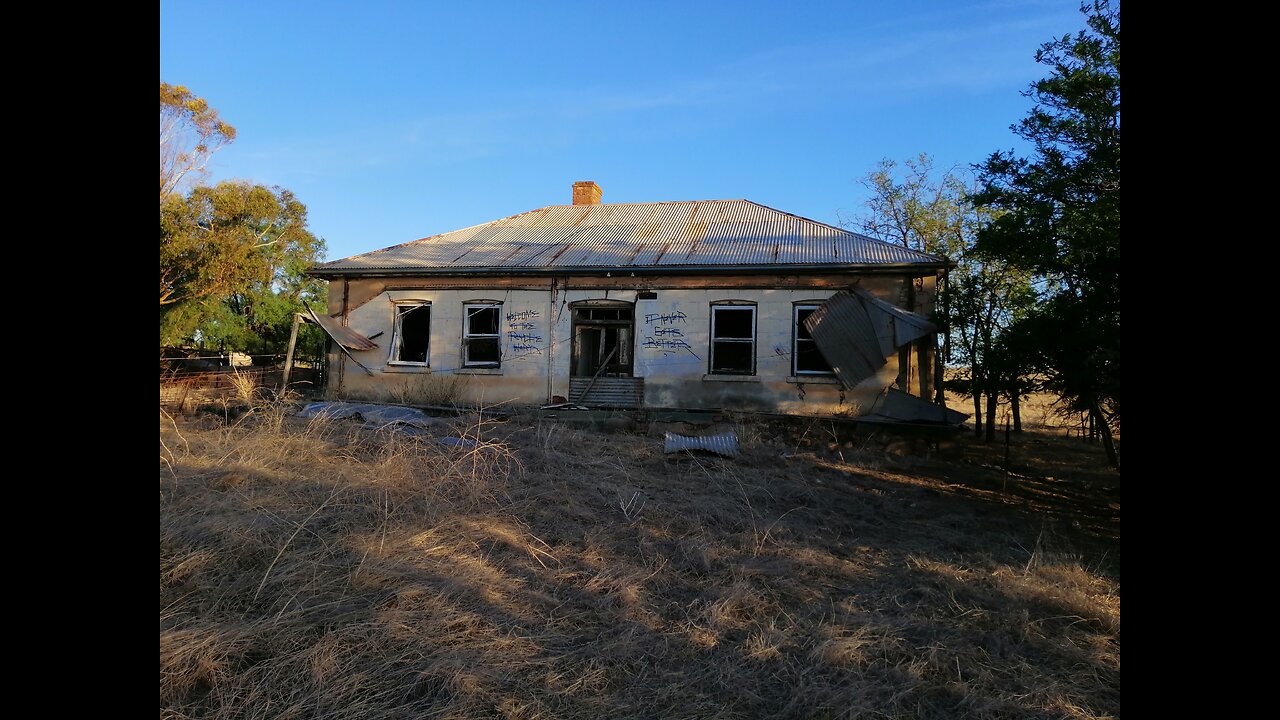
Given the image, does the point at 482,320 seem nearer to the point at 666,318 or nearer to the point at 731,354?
the point at 666,318

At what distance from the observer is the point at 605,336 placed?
50.2ft

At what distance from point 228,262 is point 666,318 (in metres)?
18.4

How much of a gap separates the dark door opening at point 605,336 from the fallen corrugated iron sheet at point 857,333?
4026 millimetres

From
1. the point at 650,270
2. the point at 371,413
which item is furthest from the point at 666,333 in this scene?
the point at 371,413

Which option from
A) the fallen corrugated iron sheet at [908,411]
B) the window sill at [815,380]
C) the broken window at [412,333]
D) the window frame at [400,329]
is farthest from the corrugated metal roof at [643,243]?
the fallen corrugated iron sheet at [908,411]

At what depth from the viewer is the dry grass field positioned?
3.24m

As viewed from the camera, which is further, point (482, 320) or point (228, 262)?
point (228, 262)

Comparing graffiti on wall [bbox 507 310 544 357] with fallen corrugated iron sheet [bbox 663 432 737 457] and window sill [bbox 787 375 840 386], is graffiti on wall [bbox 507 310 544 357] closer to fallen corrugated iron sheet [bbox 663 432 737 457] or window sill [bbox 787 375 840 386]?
window sill [bbox 787 375 840 386]

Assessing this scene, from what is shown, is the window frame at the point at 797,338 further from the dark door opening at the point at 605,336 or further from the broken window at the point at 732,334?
the dark door opening at the point at 605,336

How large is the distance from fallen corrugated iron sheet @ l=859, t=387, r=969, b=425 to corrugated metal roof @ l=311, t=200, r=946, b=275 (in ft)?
8.67

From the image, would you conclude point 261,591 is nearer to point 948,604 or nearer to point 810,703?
point 810,703

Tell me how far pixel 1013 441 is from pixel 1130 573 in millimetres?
18420
